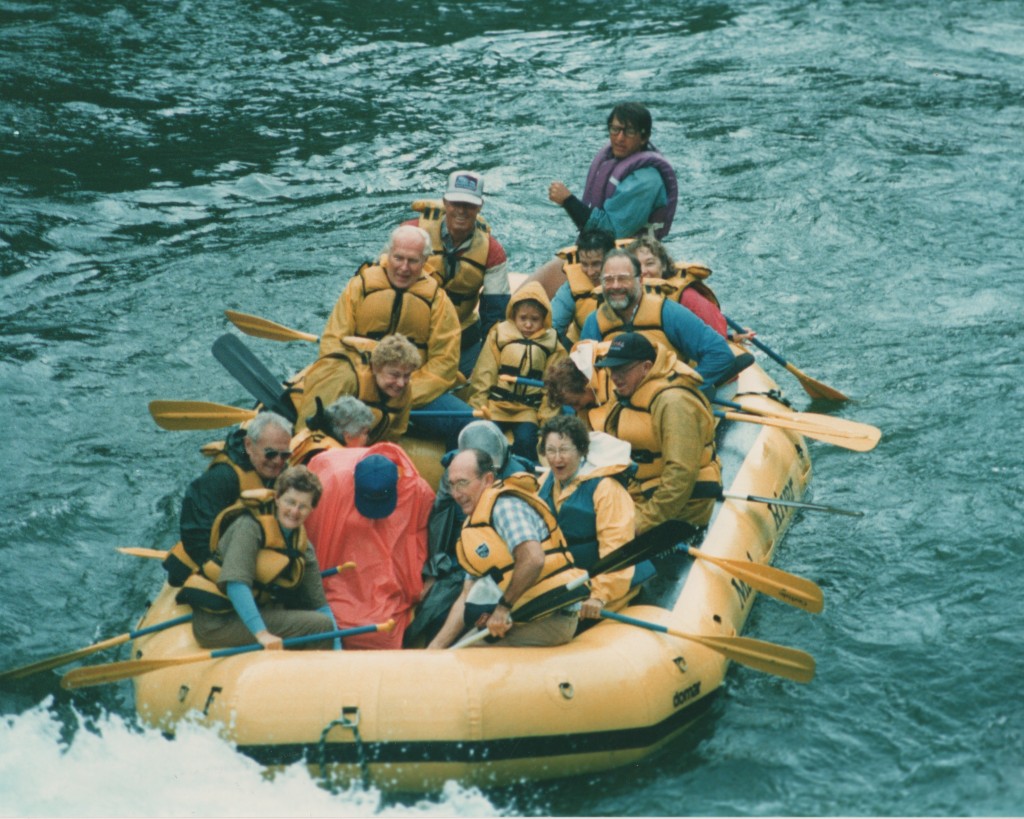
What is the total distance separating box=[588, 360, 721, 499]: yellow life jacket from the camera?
18.2 feet

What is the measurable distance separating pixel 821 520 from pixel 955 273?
13.3 ft

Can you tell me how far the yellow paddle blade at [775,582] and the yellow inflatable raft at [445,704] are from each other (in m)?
0.56

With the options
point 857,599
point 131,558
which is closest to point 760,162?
point 857,599

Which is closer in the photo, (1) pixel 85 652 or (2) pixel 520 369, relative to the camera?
(1) pixel 85 652

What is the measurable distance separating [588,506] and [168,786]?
188cm

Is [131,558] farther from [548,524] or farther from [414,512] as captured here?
[548,524]

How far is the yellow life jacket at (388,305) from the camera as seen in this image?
6375mm

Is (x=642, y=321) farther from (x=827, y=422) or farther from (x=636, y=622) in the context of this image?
(x=636, y=622)

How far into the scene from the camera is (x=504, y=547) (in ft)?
15.8

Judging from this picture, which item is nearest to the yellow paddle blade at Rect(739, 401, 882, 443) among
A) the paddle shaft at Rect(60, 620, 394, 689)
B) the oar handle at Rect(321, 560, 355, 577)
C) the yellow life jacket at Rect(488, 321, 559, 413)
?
the yellow life jacket at Rect(488, 321, 559, 413)

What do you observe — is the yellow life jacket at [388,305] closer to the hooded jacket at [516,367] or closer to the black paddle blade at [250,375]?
the hooded jacket at [516,367]

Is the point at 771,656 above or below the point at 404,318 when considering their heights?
below

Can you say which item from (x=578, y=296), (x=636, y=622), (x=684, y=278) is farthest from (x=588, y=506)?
(x=684, y=278)

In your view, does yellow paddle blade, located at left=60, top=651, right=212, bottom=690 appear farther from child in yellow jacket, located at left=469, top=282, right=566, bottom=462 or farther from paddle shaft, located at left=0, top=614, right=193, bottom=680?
child in yellow jacket, located at left=469, top=282, right=566, bottom=462
